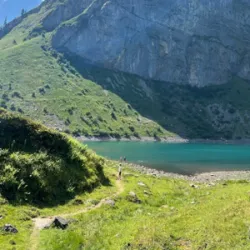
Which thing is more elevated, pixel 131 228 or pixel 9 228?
pixel 9 228

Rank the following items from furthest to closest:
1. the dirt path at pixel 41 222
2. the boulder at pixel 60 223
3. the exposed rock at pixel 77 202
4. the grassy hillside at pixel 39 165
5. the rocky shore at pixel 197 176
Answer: the rocky shore at pixel 197 176 < the exposed rock at pixel 77 202 < the grassy hillside at pixel 39 165 < the boulder at pixel 60 223 < the dirt path at pixel 41 222

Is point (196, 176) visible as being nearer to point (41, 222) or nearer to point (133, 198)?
point (133, 198)

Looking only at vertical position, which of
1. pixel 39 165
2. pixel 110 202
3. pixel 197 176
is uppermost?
pixel 39 165

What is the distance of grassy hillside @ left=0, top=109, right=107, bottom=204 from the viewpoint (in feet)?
111

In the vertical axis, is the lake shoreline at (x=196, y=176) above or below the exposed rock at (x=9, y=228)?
below

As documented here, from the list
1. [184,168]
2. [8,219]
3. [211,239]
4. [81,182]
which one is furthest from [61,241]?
[184,168]

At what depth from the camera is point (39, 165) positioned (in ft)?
121

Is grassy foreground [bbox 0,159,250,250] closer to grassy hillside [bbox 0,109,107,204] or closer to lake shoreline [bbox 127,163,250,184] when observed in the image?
grassy hillside [bbox 0,109,107,204]

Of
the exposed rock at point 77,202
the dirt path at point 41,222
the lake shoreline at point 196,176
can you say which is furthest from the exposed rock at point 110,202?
the lake shoreline at point 196,176

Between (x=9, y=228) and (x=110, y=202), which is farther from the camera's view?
(x=110, y=202)

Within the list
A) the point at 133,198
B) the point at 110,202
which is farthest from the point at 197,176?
the point at 110,202

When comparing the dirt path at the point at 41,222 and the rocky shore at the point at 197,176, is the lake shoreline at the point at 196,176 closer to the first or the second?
the rocky shore at the point at 197,176

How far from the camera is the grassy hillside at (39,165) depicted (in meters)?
33.9

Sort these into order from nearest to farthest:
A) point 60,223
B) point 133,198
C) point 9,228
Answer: point 9,228, point 60,223, point 133,198
